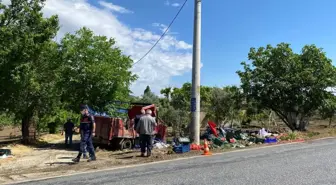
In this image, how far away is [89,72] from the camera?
2039cm

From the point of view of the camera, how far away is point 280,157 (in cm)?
1175

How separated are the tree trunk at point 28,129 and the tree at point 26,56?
1.52 metres

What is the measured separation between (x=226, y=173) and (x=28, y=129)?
15.7 m

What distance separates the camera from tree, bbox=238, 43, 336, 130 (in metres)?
24.0

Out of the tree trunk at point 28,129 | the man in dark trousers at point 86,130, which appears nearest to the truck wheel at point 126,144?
the man in dark trousers at point 86,130

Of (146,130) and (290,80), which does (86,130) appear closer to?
(146,130)

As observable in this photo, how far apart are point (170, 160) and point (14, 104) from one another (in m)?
9.57

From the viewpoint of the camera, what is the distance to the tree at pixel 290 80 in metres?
24.0

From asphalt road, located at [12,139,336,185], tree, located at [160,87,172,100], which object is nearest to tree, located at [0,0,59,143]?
asphalt road, located at [12,139,336,185]

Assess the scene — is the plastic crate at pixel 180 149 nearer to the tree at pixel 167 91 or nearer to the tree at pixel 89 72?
the tree at pixel 89 72

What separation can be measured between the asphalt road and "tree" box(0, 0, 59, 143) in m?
8.67

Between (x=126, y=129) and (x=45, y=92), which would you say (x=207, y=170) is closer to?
(x=126, y=129)

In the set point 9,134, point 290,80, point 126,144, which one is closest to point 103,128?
point 126,144

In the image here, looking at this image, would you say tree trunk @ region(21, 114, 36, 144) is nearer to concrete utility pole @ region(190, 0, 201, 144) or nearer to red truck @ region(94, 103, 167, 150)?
red truck @ region(94, 103, 167, 150)
